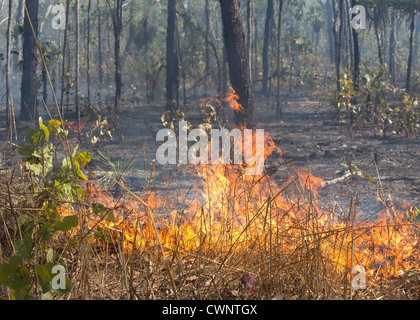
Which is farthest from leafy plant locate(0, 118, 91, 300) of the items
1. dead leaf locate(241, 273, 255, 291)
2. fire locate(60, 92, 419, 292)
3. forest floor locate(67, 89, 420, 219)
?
forest floor locate(67, 89, 420, 219)

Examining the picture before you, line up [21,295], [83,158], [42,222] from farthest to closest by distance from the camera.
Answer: [83,158] → [42,222] → [21,295]

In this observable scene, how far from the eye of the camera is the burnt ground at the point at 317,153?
5.54m

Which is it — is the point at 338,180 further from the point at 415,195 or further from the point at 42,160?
the point at 42,160

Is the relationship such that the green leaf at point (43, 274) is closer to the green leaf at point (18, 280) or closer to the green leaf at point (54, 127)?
the green leaf at point (18, 280)

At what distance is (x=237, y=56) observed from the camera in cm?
673

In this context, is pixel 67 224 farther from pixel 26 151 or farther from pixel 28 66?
pixel 28 66

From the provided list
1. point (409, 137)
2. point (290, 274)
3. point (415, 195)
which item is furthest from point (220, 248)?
point (409, 137)

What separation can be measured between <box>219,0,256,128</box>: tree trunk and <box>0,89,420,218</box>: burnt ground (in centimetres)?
89

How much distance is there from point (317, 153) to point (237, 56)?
223cm

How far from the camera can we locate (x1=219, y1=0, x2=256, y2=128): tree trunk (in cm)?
658

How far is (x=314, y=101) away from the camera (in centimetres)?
1562

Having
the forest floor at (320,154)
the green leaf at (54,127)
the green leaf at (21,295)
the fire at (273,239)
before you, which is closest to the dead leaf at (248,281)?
the fire at (273,239)

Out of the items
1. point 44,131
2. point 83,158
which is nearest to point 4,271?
point 83,158
